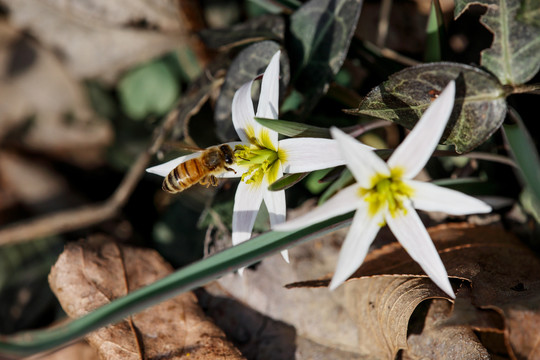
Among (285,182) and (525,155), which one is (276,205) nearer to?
(285,182)

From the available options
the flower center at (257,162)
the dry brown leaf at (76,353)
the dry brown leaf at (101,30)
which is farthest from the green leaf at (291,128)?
the dry brown leaf at (76,353)

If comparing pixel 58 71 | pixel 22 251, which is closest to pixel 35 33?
pixel 58 71

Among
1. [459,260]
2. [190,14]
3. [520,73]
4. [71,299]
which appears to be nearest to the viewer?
[520,73]

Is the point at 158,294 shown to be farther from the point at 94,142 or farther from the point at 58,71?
the point at 58,71

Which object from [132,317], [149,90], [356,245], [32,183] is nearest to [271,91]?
[356,245]

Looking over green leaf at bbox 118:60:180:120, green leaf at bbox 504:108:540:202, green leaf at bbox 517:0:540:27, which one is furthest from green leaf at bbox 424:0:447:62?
green leaf at bbox 118:60:180:120
